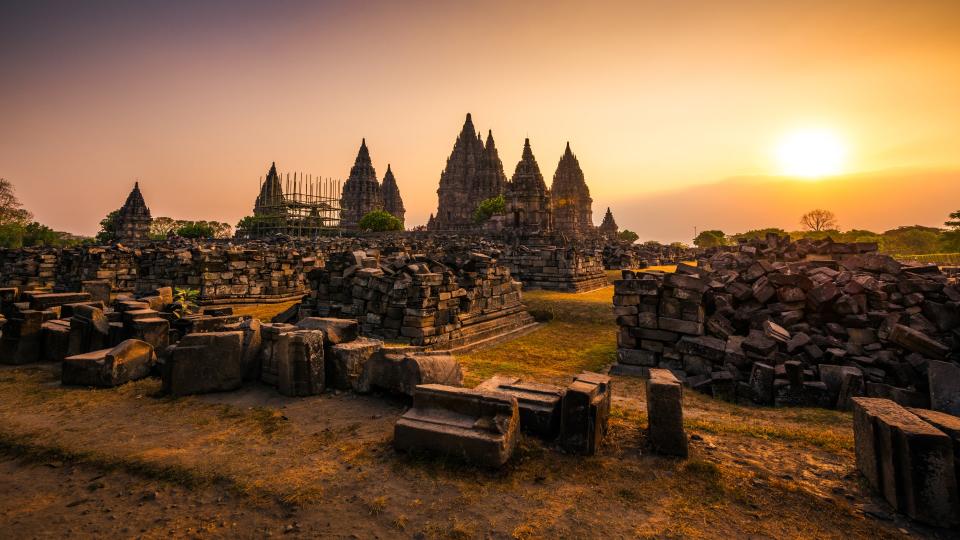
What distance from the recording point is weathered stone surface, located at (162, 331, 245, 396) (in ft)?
17.1

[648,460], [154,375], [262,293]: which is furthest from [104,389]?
[262,293]

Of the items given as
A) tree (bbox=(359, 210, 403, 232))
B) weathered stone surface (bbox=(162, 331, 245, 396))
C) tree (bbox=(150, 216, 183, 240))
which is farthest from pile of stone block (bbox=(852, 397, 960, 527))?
tree (bbox=(150, 216, 183, 240))

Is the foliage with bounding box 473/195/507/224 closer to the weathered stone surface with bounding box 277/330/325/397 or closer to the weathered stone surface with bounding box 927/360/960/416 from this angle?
the weathered stone surface with bounding box 277/330/325/397

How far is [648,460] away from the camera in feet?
11.9

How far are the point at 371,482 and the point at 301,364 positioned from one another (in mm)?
2413

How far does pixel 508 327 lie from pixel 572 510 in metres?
8.87

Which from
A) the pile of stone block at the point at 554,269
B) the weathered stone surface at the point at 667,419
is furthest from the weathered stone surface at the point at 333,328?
the pile of stone block at the point at 554,269

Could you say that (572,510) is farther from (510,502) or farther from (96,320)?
(96,320)

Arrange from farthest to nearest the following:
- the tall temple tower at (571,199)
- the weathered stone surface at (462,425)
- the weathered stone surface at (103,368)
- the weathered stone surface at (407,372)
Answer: the tall temple tower at (571,199), the weathered stone surface at (103,368), the weathered stone surface at (407,372), the weathered stone surface at (462,425)

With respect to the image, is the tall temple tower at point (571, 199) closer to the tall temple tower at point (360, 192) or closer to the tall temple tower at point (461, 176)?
the tall temple tower at point (461, 176)

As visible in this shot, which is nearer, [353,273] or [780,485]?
[780,485]

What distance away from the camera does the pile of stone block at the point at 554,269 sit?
61.0ft

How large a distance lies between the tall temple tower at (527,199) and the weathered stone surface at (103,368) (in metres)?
28.5

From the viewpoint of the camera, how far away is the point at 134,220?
44.0 meters
